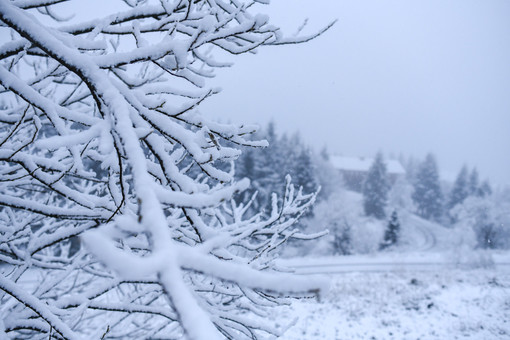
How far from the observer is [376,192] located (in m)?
35.2

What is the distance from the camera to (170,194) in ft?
2.19

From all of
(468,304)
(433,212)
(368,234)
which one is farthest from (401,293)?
(433,212)

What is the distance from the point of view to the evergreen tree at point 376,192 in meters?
34.6

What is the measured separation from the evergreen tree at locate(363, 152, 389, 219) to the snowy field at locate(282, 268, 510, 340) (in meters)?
20.4

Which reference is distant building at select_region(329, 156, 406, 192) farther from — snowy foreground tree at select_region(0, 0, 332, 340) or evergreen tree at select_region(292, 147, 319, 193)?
snowy foreground tree at select_region(0, 0, 332, 340)

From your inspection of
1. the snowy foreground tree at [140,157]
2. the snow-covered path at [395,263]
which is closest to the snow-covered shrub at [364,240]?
the snow-covered path at [395,263]

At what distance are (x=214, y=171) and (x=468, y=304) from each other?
13.4 metres

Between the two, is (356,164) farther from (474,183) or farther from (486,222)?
(486,222)

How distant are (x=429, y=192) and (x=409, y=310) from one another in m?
35.4

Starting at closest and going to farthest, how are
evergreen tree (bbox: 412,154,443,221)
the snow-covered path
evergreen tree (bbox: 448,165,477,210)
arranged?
the snow-covered path → evergreen tree (bbox: 412,154,443,221) → evergreen tree (bbox: 448,165,477,210)

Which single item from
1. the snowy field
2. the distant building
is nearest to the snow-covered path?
the snowy field

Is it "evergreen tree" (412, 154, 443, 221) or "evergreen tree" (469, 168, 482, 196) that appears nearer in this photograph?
"evergreen tree" (412, 154, 443, 221)

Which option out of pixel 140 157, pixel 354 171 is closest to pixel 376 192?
pixel 354 171

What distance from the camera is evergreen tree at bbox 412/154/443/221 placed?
40531 mm
